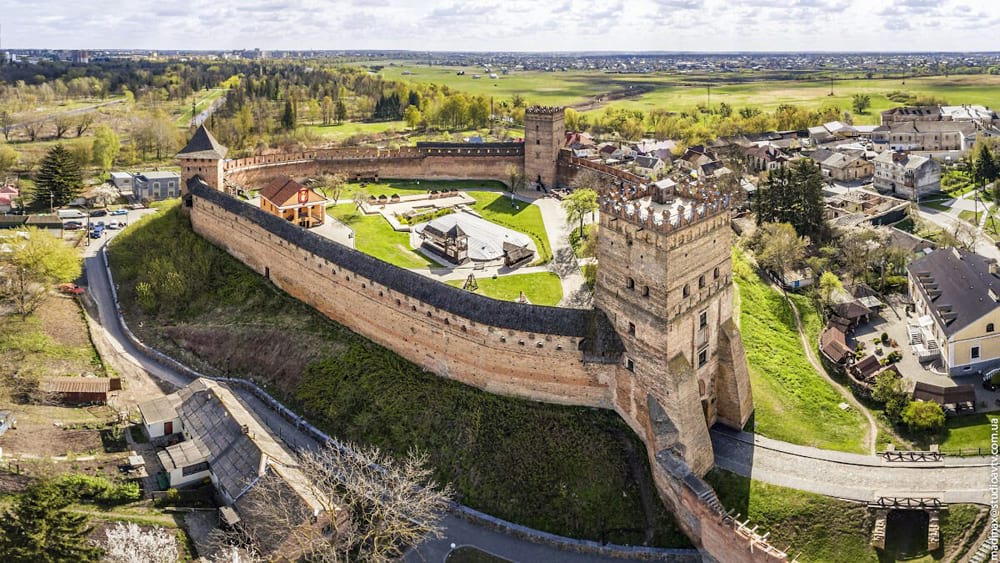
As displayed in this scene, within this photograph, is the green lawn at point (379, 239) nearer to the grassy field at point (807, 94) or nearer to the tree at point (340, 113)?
the tree at point (340, 113)

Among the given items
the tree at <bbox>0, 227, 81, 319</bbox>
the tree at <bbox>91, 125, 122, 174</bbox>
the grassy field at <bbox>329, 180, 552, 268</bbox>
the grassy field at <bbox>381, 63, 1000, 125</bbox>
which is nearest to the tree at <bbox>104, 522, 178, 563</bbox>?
the grassy field at <bbox>329, 180, 552, 268</bbox>

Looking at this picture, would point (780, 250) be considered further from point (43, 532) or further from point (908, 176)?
point (43, 532)

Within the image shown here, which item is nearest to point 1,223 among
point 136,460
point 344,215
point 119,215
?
point 119,215

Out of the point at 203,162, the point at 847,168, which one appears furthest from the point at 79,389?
the point at 847,168

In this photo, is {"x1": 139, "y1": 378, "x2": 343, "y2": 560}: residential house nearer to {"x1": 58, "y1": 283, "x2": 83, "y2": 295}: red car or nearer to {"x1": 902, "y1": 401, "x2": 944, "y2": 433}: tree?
{"x1": 58, "y1": 283, "x2": 83, "y2": 295}: red car

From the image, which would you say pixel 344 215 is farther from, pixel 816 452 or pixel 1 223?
pixel 816 452

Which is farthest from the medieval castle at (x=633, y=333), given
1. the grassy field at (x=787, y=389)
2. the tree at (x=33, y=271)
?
the tree at (x=33, y=271)
